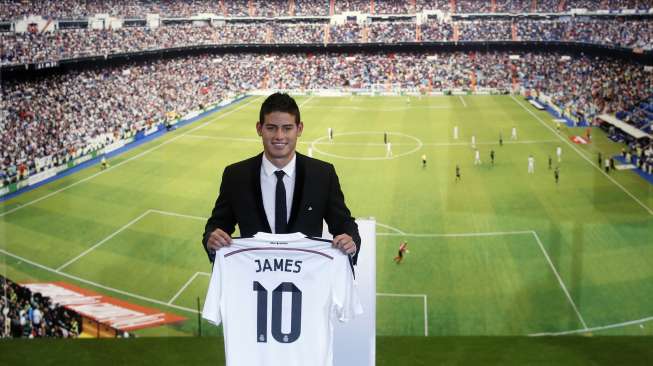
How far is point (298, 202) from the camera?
3.85 meters

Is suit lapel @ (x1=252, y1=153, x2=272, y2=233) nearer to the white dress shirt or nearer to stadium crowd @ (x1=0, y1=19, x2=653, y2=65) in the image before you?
the white dress shirt

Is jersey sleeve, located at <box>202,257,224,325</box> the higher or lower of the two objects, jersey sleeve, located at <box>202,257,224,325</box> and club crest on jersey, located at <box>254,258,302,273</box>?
the lower

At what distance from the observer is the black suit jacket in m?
3.85

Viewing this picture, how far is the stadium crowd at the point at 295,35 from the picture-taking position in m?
12.9

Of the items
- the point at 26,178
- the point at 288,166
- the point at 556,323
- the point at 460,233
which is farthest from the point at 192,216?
the point at 288,166

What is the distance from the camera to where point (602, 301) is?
1264cm

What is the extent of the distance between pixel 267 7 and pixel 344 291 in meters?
11.0

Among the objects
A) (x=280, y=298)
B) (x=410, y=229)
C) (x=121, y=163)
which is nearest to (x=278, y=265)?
(x=280, y=298)

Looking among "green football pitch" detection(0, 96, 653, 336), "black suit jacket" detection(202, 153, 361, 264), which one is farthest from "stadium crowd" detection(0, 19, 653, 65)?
"black suit jacket" detection(202, 153, 361, 264)

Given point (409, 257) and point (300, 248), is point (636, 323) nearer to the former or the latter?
point (409, 257)

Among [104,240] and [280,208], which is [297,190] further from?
[104,240]

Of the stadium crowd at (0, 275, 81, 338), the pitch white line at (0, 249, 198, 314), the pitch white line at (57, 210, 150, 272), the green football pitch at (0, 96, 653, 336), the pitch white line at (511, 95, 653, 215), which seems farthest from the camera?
the pitch white line at (511, 95, 653, 215)

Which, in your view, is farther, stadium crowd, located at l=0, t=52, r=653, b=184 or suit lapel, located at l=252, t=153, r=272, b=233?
stadium crowd, located at l=0, t=52, r=653, b=184

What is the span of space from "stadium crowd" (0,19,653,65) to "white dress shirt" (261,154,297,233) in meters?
9.91
